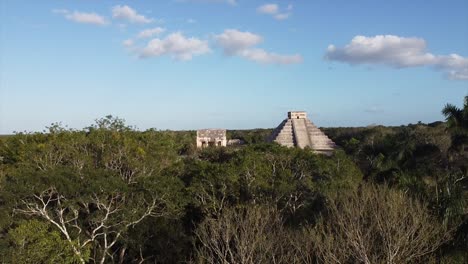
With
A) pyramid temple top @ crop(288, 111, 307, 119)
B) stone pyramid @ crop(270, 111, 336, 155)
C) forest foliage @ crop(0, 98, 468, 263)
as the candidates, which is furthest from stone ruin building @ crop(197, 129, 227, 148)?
forest foliage @ crop(0, 98, 468, 263)

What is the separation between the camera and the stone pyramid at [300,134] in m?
40.7

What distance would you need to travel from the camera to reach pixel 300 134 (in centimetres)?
4084

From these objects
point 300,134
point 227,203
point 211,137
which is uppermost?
point 300,134

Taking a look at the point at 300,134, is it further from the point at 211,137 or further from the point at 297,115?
the point at 211,137

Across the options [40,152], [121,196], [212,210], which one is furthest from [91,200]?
[40,152]

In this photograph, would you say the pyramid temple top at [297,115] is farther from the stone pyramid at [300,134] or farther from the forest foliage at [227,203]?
the forest foliage at [227,203]

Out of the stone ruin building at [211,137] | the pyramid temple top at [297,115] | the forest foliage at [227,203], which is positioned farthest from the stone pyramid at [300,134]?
the forest foliage at [227,203]

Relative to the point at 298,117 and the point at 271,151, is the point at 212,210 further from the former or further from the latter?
the point at 298,117

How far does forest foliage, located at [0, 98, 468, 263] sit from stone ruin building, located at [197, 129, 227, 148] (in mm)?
16584

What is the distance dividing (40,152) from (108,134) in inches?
131

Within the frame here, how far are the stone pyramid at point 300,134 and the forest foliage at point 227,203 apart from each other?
46.5ft

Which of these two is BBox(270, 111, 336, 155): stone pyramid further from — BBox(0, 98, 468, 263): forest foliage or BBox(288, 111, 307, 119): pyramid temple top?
BBox(0, 98, 468, 263): forest foliage

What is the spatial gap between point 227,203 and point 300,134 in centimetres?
2191

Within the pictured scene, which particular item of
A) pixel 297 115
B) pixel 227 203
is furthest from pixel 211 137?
pixel 227 203
